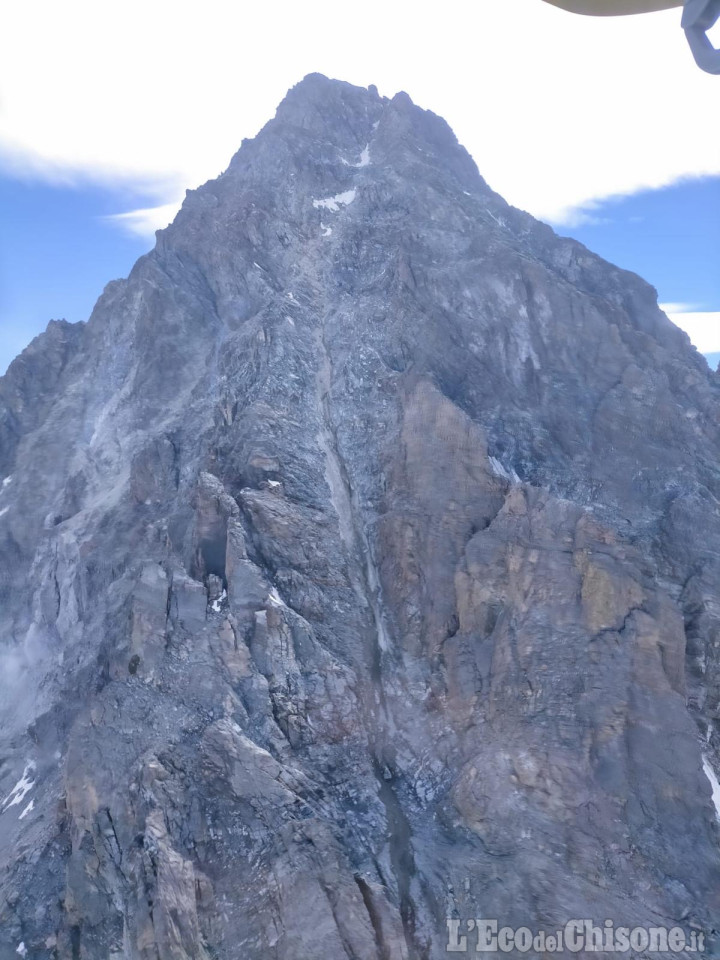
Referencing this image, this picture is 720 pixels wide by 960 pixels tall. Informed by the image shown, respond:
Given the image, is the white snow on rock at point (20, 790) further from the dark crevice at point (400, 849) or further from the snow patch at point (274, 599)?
the dark crevice at point (400, 849)

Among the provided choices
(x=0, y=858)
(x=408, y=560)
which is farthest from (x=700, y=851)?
(x=0, y=858)

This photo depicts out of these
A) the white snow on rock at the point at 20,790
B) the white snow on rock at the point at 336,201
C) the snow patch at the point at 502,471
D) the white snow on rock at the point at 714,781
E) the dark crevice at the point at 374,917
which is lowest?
the dark crevice at the point at 374,917

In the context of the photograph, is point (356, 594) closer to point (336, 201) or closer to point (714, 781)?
point (714, 781)

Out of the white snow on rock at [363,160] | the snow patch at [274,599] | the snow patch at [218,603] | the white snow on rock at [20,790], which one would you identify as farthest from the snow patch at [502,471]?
the white snow on rock at [363,160]

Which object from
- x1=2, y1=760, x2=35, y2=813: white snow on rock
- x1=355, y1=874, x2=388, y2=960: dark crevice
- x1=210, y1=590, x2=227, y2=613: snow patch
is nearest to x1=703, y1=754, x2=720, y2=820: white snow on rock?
x1=355, y1=874, x2=388, y2=960: dark crevice

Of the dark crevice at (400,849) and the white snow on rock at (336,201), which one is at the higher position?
the white snow on rock at (336,201)

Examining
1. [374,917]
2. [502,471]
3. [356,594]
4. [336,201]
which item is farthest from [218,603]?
[336,201]

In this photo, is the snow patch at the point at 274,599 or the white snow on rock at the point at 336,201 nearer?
the snow patch at the point at 274,599

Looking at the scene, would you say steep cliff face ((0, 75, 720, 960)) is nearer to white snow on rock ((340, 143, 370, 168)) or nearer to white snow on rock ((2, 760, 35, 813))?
white snow on rock ((2, 760, 35, 813))
